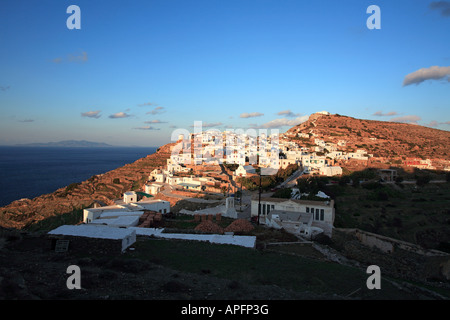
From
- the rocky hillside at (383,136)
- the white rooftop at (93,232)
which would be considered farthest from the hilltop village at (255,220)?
the rocky hillside at (383,136)

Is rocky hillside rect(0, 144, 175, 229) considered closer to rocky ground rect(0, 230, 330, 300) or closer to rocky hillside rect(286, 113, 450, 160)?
rocky ground rect(0, 230, 330, 300)

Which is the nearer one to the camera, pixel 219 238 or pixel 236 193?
pixel 219 238

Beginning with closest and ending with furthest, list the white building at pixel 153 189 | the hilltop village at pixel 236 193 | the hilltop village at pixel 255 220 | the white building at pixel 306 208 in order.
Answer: the hilltop village at pixel 255 220
the hilltop village at pixel 236 193
the white building at pixel 306 208
the white building at pixel 153 189

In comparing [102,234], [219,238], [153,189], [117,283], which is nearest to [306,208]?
[219,238]

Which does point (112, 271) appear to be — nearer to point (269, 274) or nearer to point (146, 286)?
point (146, 286)

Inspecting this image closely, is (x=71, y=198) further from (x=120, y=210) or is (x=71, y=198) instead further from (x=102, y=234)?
(x=102, y=234)

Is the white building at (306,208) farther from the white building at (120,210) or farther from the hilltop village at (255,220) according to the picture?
the white building at (120,210)

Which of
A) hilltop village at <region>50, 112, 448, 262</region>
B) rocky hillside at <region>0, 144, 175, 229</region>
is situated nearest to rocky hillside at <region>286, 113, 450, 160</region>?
hilltop village at <region>50, 112, 448, 262</region>
